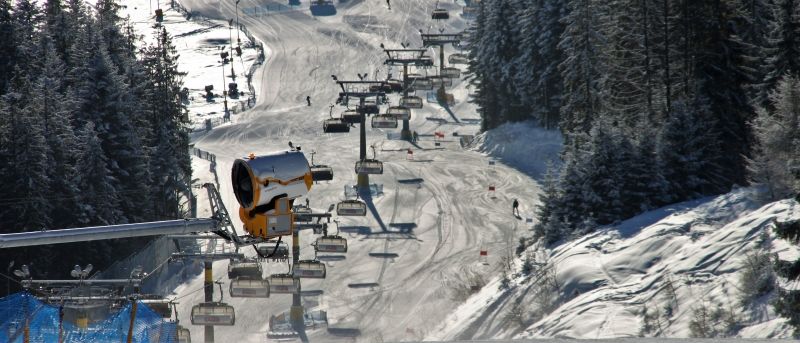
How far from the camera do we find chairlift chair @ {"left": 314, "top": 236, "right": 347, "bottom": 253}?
6712 centimetres

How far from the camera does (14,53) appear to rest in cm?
8081

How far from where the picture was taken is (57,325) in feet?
64.3

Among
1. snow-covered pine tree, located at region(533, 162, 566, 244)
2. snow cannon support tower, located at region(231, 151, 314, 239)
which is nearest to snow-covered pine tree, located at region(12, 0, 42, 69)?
snow-covered pine tree, located at region(533, 162, 566, 244)

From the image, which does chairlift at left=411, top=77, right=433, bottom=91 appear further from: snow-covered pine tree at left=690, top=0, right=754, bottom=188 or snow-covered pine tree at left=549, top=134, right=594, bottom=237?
snow-covered pine tree at left=549, top=134, right=594, bottom=237

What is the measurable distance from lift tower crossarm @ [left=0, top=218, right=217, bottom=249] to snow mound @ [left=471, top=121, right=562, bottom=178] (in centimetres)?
6898

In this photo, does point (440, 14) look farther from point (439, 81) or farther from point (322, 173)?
point (322, 173)

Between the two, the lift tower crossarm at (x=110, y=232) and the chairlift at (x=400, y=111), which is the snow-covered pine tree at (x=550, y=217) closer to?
the chairlift at (x=400, y=111)

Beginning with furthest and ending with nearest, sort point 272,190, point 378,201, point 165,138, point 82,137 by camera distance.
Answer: point 378,201
point 165,138
point 82,137
point 272,190

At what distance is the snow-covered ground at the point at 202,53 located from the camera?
11750 centimetres

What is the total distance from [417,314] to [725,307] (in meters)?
26.7

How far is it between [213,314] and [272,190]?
128ft

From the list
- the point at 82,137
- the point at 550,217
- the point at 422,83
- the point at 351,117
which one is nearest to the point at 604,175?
the point at 550,217

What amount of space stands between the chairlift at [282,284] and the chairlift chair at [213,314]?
3.04 m

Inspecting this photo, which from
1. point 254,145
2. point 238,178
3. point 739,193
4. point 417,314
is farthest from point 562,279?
point 254,145
